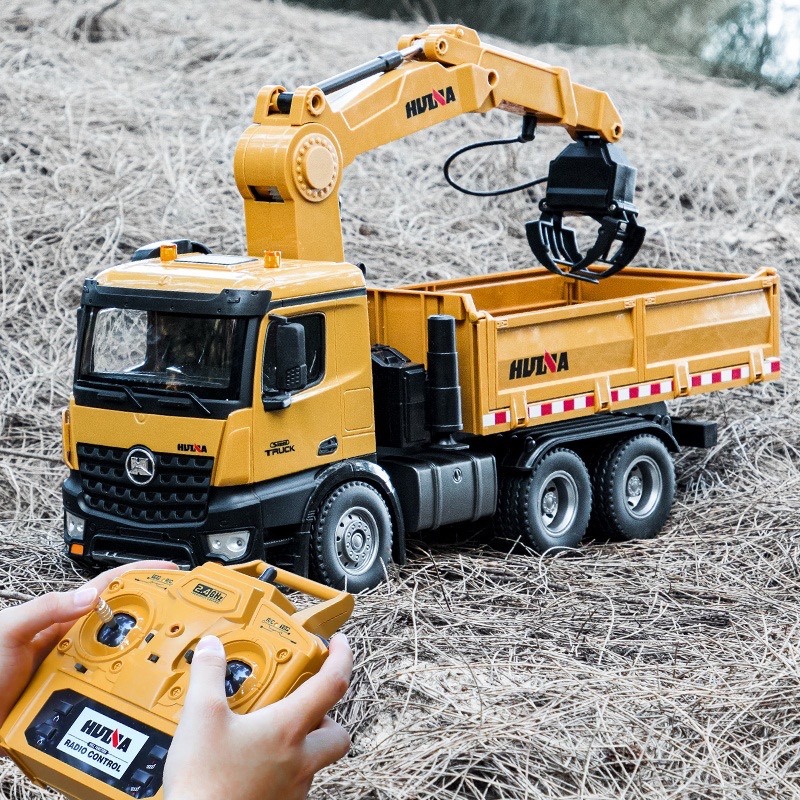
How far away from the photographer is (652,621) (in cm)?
702

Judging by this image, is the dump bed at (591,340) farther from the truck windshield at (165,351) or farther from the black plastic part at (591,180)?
the truck windshield at (165,351)

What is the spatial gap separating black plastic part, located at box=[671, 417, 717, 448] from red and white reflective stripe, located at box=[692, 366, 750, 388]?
0.43 meters

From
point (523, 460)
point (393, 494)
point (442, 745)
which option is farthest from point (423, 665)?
point (523, 460)

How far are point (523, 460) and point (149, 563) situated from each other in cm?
560

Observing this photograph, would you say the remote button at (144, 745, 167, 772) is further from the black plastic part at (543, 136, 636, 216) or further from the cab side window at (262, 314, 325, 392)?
the black plastic part at (543, 136, 636, 216)

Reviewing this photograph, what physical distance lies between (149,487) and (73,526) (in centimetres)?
68

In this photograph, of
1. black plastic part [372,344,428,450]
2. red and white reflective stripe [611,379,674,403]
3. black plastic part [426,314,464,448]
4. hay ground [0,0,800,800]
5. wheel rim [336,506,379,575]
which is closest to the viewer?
hay ground [0,0,800,800]

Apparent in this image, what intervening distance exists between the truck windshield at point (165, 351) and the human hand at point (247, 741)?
4.80 meters

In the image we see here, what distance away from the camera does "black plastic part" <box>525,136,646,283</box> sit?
9469 millimetres

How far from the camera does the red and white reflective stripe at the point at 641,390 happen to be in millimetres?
8867

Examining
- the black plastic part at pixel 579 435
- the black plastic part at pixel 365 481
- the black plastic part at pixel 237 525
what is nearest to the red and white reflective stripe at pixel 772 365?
the black plastic part at pixel 579 435

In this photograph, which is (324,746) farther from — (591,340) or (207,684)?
(591,340)

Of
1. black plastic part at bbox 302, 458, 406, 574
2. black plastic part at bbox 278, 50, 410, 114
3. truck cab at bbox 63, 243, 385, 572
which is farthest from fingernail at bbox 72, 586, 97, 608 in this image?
black plastic part at bbox 278, 50, 410, 114

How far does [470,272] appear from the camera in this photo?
42.9 feet
